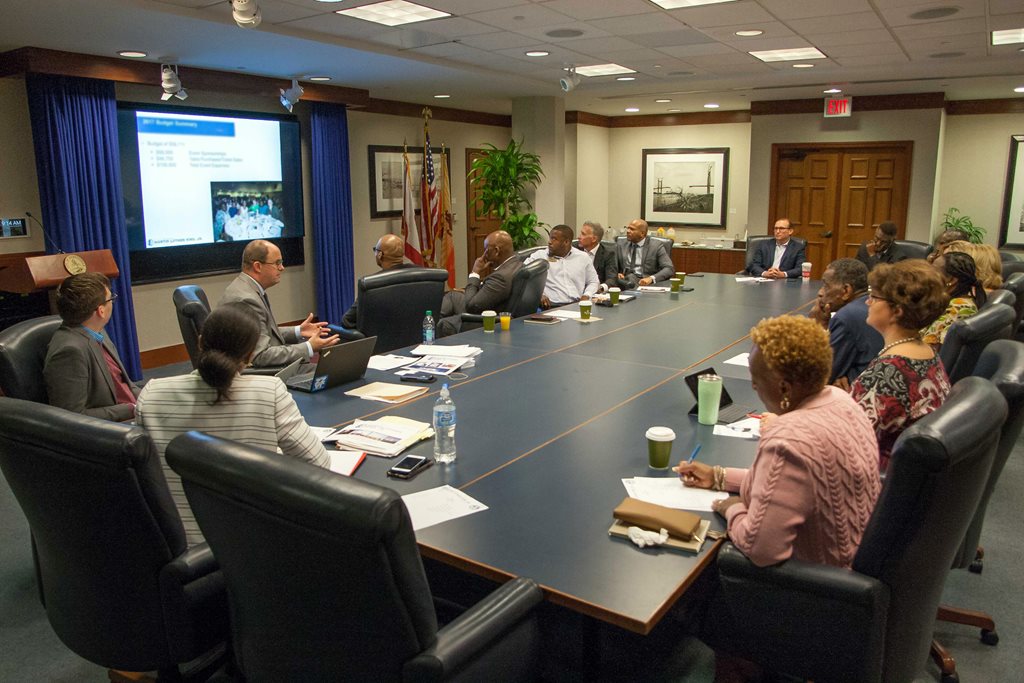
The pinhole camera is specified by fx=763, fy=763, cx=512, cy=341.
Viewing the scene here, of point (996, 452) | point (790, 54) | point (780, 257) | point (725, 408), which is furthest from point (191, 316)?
point (780, 257)

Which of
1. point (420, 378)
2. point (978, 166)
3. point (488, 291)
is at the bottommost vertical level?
point (420, 378)

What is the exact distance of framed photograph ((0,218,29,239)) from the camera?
18.2 ft

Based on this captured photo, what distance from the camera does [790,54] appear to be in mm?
6418

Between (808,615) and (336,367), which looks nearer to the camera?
(808,615)

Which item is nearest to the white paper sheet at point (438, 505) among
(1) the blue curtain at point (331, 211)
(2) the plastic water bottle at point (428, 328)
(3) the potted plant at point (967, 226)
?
(2) the plastic water bottle at point (428, 328)

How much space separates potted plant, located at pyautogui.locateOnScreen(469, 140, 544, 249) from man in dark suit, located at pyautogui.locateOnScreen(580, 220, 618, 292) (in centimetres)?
174

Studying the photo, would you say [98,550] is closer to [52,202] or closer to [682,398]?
[682,398]

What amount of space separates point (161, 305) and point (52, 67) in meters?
2.15

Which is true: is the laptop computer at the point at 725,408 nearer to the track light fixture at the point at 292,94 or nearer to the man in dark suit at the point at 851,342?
the man in dark suit at the point at 851,342

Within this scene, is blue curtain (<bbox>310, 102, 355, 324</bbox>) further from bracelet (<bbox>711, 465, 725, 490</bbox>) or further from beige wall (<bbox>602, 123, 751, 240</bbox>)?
bracelet (<bbox>711, 465, 725, 490</bbox>)

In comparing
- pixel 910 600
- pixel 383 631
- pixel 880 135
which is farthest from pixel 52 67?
pixel 880 135

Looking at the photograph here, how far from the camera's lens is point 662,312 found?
520 centimetres

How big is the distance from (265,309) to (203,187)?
3665 mm

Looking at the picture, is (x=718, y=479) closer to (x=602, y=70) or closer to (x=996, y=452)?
(x=996, y=452)
